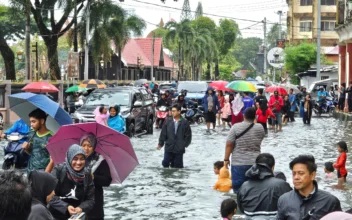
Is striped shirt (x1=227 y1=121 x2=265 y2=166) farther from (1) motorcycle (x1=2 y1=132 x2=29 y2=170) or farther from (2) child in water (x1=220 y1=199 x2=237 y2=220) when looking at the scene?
(1) motorcycle (x1=2 y1=132 x2=29 y2=170)

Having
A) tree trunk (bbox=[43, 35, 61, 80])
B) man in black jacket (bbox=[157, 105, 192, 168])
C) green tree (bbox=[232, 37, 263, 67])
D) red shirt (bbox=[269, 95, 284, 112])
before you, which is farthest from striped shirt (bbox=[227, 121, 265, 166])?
green tree (bbox=[232, 37, 263, 67])

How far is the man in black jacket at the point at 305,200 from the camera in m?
5.66

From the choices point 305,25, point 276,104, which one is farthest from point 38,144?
point 305,25

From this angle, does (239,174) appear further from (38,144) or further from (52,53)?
(52,53)

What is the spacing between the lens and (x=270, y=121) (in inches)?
1165

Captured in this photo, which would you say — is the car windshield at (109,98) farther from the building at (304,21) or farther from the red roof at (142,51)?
the building at (304,21)

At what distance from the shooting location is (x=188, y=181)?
568 inches

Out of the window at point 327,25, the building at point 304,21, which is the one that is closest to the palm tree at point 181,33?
the building at point 304,21

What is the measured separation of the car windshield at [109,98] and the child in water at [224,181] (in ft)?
37.2

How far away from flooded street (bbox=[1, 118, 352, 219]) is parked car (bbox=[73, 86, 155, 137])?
0.57m

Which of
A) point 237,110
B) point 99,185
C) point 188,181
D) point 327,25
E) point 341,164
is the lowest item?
point 188,181

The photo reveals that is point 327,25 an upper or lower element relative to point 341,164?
upper

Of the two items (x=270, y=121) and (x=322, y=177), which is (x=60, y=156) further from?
(x=270, y=121)

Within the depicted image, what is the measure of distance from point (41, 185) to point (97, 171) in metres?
2.01
